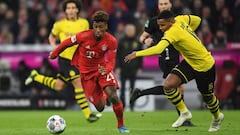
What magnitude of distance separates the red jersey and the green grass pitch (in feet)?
3.81

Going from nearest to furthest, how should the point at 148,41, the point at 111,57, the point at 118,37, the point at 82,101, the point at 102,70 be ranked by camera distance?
the point at 111,57
the point at 102,70
the point at 148,41
the point at 82,101
the point at 118,37

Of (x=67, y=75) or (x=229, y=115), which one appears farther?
(x=229, y=115)

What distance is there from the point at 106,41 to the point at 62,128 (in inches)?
75.0

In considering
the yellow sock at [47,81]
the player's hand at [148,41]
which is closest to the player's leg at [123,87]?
the yellow sock at [47,81]

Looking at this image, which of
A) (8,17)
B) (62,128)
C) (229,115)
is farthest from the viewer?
(8,17)

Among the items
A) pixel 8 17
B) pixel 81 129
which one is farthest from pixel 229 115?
pixel 8 17

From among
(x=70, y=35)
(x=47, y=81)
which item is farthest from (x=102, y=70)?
(x=47, y=81)

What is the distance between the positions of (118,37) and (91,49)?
887 cm

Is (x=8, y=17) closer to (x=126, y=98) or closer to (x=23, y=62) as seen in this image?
(x=23, y=62)

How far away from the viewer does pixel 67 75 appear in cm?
1622

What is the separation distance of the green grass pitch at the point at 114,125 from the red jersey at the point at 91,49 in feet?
3.81

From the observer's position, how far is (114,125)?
1489 centimetres

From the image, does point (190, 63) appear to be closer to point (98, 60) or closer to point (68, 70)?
point (98, 60)

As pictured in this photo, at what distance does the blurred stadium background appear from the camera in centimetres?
2086
